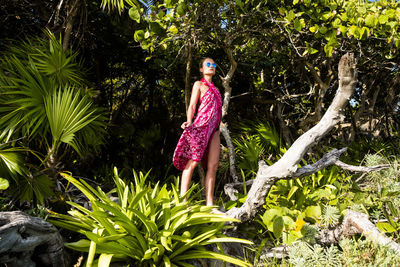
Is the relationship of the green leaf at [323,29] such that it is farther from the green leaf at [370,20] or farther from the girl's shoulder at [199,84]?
the girl's shoulder at [199,84]

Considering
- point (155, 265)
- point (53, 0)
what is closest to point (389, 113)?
point (155, 265)

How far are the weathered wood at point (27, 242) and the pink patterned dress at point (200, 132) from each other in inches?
58.6

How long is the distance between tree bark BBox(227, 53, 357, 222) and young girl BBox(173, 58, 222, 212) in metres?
0.42

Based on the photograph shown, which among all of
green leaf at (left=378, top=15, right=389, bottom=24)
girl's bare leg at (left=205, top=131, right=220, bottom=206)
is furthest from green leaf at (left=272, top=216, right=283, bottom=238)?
green leaf at (left=378, top=15, right=389, bottom=24)

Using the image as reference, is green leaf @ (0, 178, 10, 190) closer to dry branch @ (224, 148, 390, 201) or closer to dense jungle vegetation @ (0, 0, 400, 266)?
dense jungle vegetation @ (0, 0, 400, 266)

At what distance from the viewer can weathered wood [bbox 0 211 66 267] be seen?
2004 millimetres

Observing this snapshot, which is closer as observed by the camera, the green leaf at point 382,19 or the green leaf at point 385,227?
the green leaf at point 385,227

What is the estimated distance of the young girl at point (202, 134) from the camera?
130 inches

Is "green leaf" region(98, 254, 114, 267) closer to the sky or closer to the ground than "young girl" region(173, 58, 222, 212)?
closer to the ground

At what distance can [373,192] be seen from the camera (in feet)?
12.7

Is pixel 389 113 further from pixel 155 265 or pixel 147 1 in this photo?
pixel 155 265

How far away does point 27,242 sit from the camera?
2.12m

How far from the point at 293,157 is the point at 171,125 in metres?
3.47

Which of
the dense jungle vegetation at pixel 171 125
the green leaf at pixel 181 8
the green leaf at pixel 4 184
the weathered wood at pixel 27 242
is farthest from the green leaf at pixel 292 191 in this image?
the green leaf at pixel 4 184
